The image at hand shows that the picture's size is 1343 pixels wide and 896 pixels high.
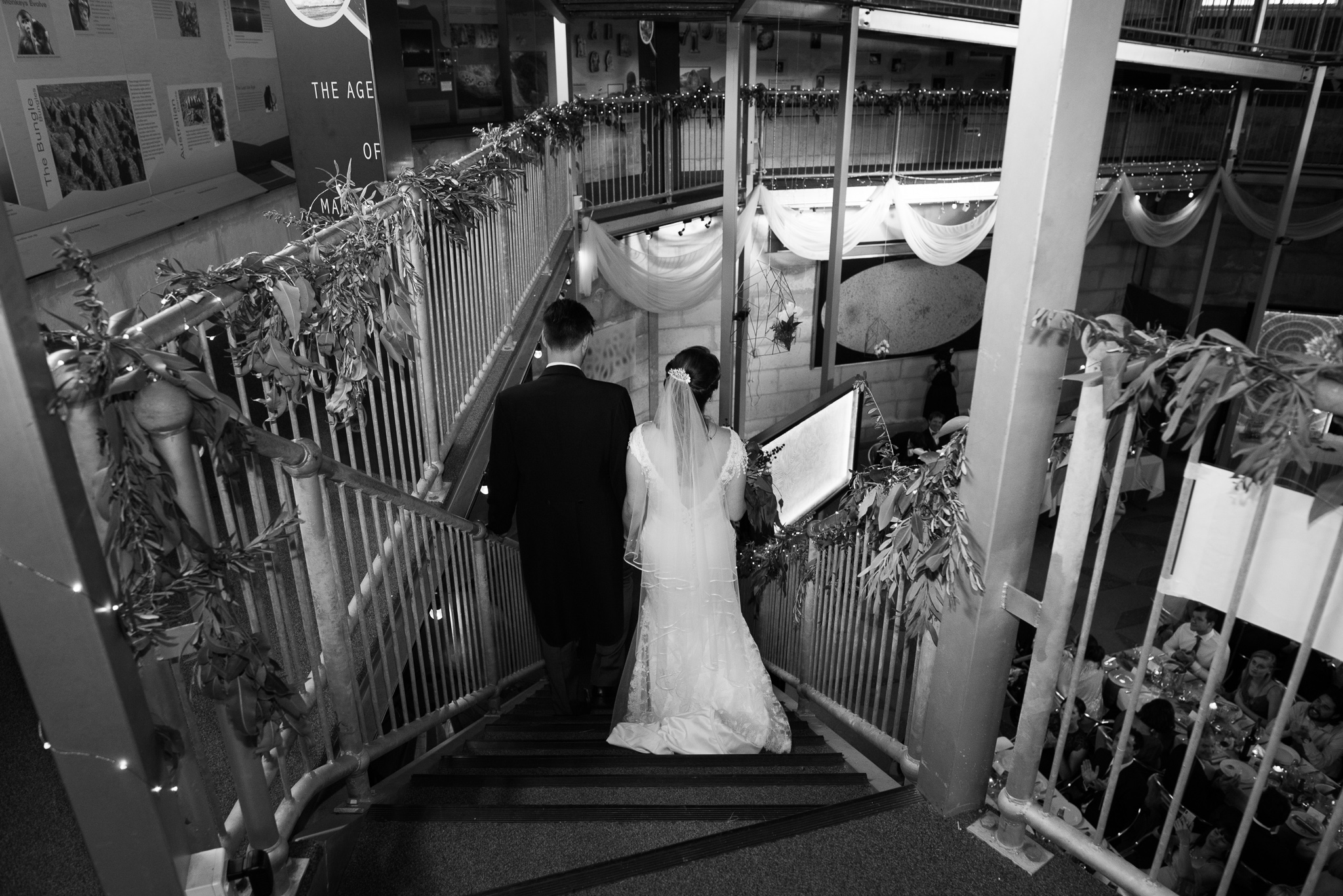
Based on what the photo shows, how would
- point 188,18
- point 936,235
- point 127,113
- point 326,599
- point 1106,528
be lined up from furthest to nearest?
1. point 936,235
2. point 188,18
3. point 127,113
4. point 326,599
5. point 1106,528

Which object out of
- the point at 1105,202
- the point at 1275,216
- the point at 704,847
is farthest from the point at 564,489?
the point at 1275,216

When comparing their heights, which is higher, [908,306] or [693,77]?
[693,77]

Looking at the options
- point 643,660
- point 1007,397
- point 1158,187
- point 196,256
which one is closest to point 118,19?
point 196,256

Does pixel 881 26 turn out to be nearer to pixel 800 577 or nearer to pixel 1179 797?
pixel 800 577

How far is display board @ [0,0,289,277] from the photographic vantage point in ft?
14.2

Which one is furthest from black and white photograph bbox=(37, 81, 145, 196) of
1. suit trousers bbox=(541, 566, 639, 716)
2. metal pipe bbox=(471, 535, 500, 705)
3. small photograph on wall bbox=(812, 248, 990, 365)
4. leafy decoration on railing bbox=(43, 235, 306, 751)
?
small photograph on wall bbox=(812, 248, 990, 365)

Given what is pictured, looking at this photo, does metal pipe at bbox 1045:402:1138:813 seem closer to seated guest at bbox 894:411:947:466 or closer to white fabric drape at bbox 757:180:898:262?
seated guest at bbox 894:411:947:466

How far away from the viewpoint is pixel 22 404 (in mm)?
1185

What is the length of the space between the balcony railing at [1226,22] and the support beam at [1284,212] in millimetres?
571

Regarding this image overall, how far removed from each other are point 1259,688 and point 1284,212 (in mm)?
9454

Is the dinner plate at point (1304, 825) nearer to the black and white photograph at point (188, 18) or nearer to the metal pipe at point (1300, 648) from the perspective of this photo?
the metal pipe at point (1300, 648)

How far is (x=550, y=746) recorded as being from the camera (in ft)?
12.3

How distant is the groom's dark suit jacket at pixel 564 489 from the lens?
3.94 m

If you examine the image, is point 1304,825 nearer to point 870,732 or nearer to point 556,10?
point 870,732
